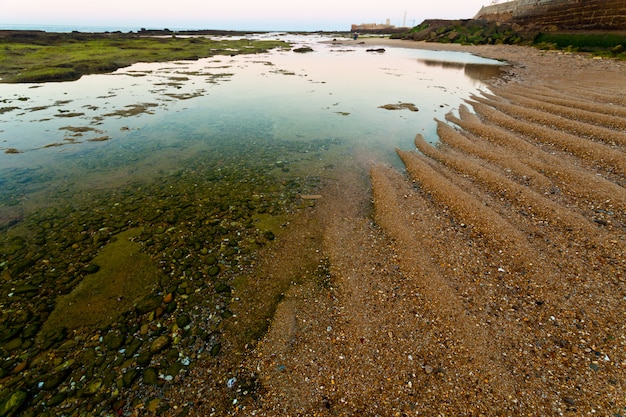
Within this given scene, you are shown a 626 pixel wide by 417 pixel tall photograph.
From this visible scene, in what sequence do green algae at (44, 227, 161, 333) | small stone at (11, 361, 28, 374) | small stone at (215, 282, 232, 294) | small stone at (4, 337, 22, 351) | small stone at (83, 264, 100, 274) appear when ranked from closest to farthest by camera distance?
small stone at (11, 361, 28, 374) → small stone at (4, 337, 22, 351) → green algae at (44, 227, 161, 333) → small stone at (215, 282, 232, 294) → small stone at (83, 264, 100, 274)

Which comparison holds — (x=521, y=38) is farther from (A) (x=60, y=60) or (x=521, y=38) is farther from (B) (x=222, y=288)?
(A) (x=60, y=60)

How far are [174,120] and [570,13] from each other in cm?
7743

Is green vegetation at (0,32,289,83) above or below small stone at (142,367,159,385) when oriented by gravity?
above

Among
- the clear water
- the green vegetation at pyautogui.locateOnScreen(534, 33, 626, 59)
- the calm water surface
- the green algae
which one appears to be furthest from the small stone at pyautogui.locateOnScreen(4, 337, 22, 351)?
the green vegetation at pyautogui.locateOnScreen(534, 33, 626, 59)

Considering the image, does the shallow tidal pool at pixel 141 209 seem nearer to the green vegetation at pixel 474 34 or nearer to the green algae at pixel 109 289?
the green algae at pixel 109 289

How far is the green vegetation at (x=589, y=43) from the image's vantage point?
136ft

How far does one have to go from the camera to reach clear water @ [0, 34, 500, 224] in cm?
1489

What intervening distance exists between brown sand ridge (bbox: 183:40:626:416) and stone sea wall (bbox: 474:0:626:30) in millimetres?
51753

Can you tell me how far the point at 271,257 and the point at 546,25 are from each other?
293 ft

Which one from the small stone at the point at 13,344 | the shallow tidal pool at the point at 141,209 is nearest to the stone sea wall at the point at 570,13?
the shallow tidal pool at the point at 141,209

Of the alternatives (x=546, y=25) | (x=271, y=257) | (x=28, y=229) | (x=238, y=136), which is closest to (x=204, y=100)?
(x=238, y=136)

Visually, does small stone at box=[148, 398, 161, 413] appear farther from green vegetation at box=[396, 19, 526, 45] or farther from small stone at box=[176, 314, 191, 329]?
green vegetation at box=[396, 19, 526, 45]

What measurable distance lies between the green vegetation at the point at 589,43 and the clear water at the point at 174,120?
21921 mm

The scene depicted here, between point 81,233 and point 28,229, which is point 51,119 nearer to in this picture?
point 28,229
